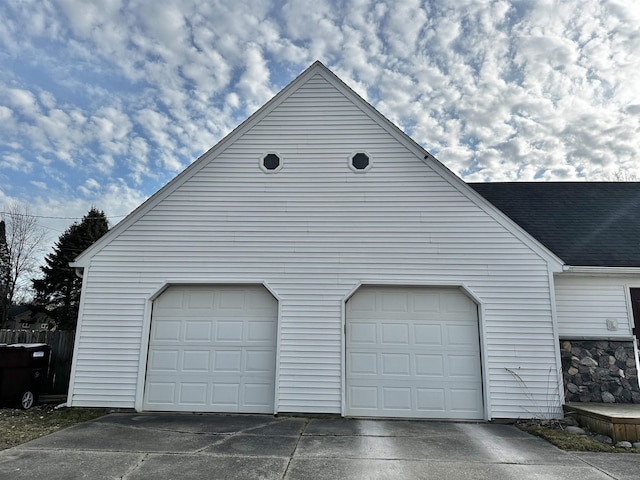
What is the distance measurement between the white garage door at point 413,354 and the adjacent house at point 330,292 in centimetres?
3

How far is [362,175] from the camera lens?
756 cm

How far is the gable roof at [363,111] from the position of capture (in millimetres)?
7152

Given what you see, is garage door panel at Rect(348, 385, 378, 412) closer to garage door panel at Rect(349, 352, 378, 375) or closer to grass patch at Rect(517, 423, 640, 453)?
garage door panel at Rect(349, 352, 378, 375)

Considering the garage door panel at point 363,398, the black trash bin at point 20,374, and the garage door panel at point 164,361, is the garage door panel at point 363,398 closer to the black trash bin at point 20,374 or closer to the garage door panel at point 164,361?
the garage door panel at point 164,361

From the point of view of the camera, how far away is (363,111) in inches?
308

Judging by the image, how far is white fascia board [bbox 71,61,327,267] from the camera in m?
7.36

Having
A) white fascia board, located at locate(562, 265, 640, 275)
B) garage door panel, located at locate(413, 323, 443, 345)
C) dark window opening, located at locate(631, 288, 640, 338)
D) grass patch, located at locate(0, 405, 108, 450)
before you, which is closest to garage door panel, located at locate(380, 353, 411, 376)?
garage door panel, located at locate(413, 323, 443, 345)

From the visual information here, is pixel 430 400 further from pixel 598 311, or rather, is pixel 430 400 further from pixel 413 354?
pixel 598 311

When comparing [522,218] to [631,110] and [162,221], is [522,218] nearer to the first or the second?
[631,110]

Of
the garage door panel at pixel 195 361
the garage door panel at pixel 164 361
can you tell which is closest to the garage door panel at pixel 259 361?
the garage door panel at pixel 195 361

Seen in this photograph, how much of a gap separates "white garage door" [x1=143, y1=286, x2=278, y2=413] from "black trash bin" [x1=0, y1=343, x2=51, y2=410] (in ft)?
8.15

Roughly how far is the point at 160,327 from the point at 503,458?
19.6 ft

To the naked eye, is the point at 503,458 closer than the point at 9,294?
Yes

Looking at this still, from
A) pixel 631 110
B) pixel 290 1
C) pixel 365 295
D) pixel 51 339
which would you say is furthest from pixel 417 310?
pixel 631 110
